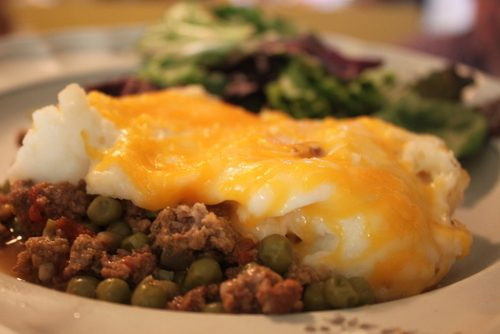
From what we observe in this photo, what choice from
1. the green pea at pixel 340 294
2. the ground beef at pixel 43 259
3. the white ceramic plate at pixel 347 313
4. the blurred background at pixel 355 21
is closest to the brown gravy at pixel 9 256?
the ground beef at pixel 43 259

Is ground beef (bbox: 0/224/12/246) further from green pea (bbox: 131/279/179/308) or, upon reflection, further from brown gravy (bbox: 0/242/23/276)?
green pea (bbox: 131/279/179/308)

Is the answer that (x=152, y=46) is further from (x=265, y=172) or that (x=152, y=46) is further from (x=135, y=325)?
(x=135, y=325)

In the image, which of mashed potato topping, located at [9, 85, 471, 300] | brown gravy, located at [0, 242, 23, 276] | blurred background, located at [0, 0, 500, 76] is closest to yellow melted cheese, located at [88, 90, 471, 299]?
mashed potato topping, located at [9, 85, 471, 300]

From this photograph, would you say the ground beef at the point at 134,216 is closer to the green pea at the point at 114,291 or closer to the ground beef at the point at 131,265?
the ground beef at the point at 131,265

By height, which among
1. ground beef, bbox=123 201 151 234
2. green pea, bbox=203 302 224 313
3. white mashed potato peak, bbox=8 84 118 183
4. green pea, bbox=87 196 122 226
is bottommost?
green pea, bbox=203 302 224 313

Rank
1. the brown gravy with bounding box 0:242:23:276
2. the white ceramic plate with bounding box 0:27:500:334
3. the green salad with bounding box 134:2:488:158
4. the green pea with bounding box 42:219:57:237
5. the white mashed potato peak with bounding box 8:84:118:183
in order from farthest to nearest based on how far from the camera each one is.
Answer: the green salad with bounding box 134:2:488:158, the white mashed potato peak with bounding box 8:84:118:183, the green pea with bounding box 42:219:57:237, the brown gravy with bounding box 0:242:23:276, the white ceramic plate with bounding box 0:27:500:334

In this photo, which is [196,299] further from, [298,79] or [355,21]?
[355,21]
